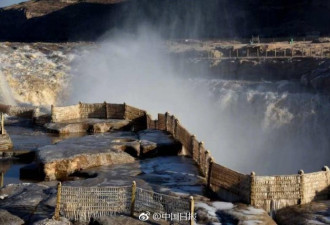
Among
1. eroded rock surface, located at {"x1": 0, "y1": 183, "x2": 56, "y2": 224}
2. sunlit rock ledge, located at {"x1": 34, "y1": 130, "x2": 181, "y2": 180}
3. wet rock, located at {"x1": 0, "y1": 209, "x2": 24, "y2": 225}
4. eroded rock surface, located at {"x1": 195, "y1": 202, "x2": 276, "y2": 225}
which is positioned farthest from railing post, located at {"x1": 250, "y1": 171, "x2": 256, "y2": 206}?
sunlit rock ledge, located at {"x1": 34, "y1": 130, "x2": 181, "y2": 180}

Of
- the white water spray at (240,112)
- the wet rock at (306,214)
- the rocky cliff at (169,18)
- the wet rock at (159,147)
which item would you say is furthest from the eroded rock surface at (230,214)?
the rocky cliff at (169,18)

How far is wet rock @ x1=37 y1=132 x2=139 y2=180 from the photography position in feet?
44.5

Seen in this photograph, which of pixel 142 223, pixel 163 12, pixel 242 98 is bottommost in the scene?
pixel 142 223

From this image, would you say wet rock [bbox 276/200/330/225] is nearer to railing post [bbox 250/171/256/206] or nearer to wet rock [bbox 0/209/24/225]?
railing post [bbox 250/171/256/206]

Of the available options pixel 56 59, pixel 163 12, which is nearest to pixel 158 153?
pixel 56 59

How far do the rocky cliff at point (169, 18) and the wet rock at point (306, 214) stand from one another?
5337cm

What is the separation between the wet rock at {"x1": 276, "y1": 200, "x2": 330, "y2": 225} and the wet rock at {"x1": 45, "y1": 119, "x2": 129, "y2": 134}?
10.7 metres

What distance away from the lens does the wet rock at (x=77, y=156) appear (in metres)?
13.6

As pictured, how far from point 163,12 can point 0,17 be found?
44615mm

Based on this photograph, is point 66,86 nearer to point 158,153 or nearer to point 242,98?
point 242,98

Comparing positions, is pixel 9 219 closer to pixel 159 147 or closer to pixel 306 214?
pixel 306 214

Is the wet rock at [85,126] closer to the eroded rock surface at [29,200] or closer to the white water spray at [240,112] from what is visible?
the eroded rock surface at [29,200]

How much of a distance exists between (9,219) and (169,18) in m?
85.9

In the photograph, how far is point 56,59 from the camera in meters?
53.6
